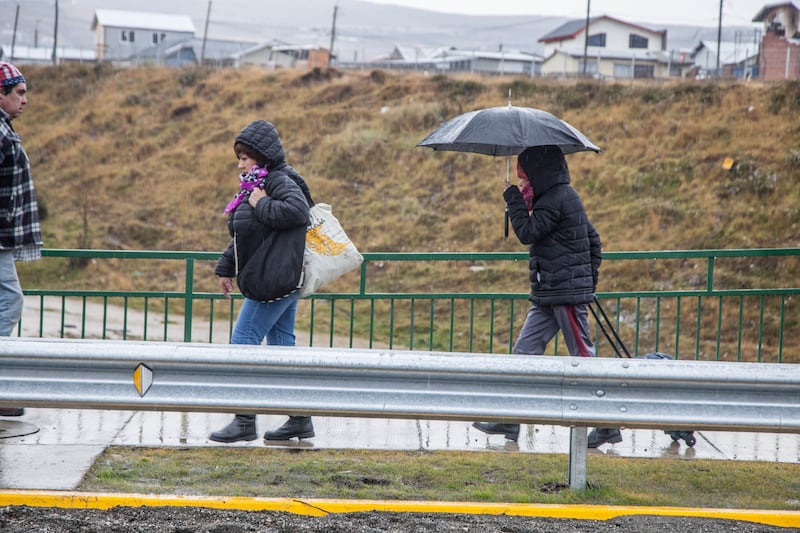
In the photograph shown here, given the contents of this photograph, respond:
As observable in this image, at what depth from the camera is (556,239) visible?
18.5 feet

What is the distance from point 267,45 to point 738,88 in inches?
2329

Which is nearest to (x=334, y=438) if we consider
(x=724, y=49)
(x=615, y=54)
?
(x=615, y=54)

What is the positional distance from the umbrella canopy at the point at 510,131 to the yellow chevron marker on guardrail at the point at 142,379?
2.09 meters

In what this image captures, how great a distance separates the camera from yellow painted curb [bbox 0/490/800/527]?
4512mm

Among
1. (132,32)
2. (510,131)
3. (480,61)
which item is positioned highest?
(132,32)

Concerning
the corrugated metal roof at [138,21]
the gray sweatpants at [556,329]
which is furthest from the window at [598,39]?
the gray sweatpants at [556,329]

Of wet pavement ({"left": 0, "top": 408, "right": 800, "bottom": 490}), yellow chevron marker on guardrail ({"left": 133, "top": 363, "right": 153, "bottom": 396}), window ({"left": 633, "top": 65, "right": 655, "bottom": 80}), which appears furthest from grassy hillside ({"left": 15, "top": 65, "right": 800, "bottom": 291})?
window ({"left": 633, "top": 65, "right": 655, "bottom": 80})

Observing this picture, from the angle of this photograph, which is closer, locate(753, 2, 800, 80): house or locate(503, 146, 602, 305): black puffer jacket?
locate(503, 146, 602, 305): black puffer jacket

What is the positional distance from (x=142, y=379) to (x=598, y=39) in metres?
81.5

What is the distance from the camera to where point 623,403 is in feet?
14.7

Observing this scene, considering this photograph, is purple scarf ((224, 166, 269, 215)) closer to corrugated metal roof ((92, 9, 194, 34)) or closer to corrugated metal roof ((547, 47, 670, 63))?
corrugated metal roof ((547, 47, 670, 63))

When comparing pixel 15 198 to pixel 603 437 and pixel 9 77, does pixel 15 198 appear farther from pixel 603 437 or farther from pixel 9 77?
pixel 603 437

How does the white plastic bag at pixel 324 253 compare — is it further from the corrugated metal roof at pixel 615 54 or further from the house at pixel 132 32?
the house at pixel 132 32

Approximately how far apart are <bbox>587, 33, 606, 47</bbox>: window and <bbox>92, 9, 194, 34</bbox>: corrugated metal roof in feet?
125
